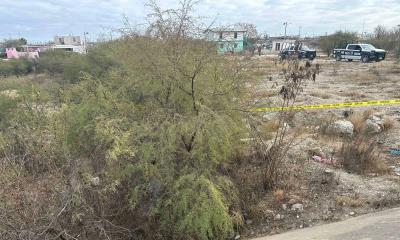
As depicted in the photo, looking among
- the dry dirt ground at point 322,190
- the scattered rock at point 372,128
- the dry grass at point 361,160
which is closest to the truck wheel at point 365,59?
the dry dirt ground at point 322,190

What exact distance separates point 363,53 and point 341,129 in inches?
1144

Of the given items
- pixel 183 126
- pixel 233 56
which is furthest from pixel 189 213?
pixel 233 56

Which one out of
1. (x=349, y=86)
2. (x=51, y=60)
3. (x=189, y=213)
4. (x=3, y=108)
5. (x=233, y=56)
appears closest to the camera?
(x=189, y=213)

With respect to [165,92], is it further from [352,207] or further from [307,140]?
[307,140]

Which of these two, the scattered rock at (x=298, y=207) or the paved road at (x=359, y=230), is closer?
the paved road at (x=359, y=230)

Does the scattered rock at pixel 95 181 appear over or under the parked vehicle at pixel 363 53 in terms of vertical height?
under

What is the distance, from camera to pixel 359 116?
11.0 metres

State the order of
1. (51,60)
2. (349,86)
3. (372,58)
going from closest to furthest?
(349,86) → (372,58) → (51,60)

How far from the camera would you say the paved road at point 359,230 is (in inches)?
189

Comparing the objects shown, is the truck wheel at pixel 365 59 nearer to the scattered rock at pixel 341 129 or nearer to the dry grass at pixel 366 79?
the dry grass at pixel 366 79

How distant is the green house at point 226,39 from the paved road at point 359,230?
3.43 m

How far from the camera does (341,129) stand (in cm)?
977

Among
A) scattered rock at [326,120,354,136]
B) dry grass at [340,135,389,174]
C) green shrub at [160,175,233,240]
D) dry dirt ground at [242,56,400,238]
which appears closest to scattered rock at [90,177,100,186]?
green shrub at [160,175,233,240]

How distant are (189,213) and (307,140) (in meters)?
4.73
